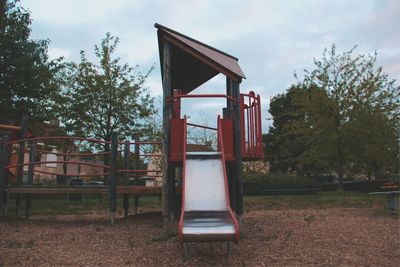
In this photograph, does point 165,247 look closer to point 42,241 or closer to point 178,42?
point 42,241

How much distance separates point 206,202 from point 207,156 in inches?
41.3

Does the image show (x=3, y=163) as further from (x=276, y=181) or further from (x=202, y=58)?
(x=276, y=181)

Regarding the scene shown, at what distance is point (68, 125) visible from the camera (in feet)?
65.3

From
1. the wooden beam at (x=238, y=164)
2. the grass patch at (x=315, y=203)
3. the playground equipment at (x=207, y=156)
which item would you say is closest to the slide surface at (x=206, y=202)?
the playground equipment at (x=207, y=156)

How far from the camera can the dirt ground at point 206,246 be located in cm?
529

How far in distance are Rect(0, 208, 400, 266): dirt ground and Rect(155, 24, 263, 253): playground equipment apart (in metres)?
0.46

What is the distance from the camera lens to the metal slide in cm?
488

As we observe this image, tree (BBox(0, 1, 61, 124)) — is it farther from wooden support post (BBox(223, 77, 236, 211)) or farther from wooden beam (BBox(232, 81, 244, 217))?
wooden beam (BBox(232, 81, 244, 217))

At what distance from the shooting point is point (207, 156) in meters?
7.08

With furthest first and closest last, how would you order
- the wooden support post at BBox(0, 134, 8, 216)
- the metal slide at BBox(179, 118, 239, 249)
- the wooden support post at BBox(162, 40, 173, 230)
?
the wooden support post at BBox(0, 134, 8, 216)
the wooden support post at BBox(162, 40, 173, 230)
the metal slide at BBox(179, 118, 239, 249)

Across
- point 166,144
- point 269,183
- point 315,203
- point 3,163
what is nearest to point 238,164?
point 166,144

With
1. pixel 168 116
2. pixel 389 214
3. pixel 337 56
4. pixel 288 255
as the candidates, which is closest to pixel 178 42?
pixel 168 116

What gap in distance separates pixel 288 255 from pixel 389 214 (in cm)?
538

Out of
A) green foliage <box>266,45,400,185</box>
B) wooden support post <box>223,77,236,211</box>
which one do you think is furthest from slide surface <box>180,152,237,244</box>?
green foliage <box>266,45,400,185</box>
